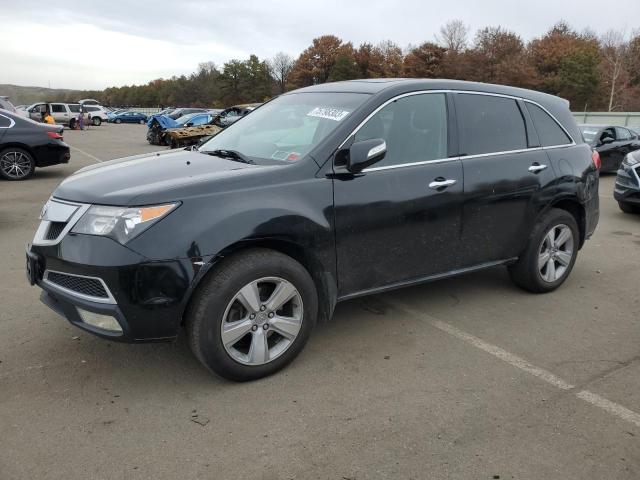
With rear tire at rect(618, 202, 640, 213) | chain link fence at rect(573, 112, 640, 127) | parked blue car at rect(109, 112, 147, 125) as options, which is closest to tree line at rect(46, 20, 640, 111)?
chain link fence at rect(573, 112, 640, 127)

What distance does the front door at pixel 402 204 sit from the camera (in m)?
3.56

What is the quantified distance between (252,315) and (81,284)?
0.96 metres

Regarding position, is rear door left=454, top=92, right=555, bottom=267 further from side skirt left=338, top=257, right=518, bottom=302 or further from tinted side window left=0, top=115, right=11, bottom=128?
tinted side window left=0, top=115, right=11, bottom=128

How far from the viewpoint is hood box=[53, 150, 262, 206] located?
9.86 ft

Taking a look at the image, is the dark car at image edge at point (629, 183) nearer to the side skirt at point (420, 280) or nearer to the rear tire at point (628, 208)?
the rear tire at point (628, 208)

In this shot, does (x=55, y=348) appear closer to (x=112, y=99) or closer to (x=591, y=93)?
(x=591, y=93)

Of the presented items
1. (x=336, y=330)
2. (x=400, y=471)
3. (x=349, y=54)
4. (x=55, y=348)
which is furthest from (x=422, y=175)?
(x=349, y=54)

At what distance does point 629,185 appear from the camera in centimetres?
862

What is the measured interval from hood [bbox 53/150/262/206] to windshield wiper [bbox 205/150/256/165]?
2.7 inches

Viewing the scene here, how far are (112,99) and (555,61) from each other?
111 metres

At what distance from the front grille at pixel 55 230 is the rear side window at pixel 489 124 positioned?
282 centimetres

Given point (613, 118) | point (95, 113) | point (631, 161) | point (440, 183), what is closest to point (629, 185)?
point (631, 161)

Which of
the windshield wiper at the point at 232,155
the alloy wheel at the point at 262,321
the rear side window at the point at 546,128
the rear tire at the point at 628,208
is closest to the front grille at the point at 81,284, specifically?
the alloy wheel at the point at 262,321

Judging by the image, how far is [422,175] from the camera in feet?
12.6
